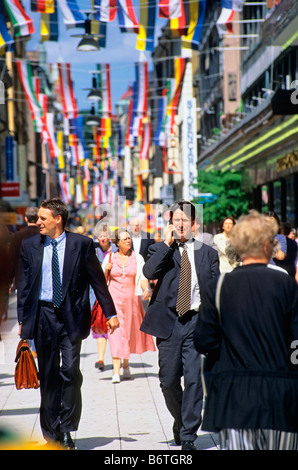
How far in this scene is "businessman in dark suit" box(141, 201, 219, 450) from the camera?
275 inches

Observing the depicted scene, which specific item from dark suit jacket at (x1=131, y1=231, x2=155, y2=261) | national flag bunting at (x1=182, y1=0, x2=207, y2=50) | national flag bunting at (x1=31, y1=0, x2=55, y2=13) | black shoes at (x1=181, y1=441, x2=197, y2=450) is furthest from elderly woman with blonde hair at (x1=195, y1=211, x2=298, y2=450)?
national flag bunting at (x1=182, y1=0, x2=207, y2=50)

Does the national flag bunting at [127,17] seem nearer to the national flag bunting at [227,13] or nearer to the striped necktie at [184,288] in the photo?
the national flag bunting at [227,13]

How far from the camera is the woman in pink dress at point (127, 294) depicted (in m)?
11.2

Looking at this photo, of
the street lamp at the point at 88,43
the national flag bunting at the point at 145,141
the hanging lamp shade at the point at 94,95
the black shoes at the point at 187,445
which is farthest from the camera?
the national flag bunting at the point at 145,141

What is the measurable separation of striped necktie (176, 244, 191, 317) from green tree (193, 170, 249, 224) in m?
23.0

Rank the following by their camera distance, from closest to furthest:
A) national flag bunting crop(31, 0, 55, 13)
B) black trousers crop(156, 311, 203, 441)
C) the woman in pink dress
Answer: black trousers crop(156, 311, 203, 441)
the woman in pink dress
national flag bunting crop(31, 0, 55, 13)

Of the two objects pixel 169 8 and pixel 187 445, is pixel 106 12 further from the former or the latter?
pixel 187 445

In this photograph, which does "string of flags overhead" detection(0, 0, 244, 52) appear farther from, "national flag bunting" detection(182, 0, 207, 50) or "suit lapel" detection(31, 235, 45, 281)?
"suit lapel" detection(31, 235, 45, 281)

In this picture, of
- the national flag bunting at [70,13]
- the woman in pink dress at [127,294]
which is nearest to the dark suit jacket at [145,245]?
the woman in pink dress at [127,294]

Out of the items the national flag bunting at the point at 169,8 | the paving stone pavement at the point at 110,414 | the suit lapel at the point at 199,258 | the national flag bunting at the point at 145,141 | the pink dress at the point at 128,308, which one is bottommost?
the paving stone pavement at the point at 110,414

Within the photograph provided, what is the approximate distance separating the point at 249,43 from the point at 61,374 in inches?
1121

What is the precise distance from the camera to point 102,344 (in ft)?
39.2

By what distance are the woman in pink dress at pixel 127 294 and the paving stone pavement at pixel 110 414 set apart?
0.43 m

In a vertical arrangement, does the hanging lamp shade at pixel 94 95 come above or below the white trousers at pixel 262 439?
above
